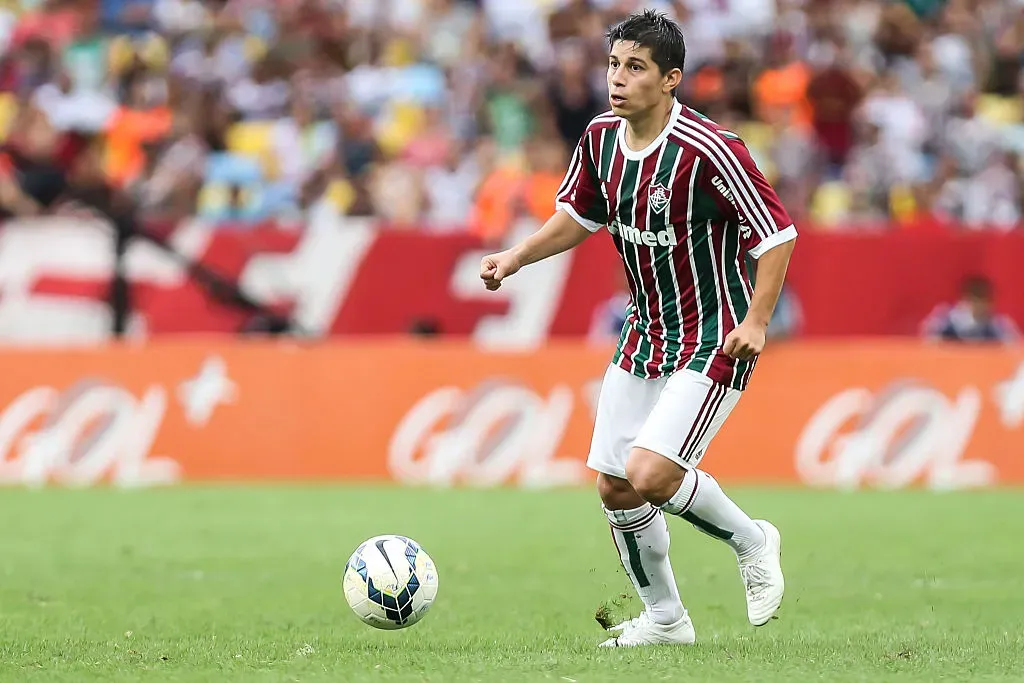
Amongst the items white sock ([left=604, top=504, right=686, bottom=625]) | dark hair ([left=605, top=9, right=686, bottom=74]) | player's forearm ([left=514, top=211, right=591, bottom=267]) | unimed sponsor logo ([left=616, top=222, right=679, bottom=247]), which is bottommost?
white sock ([left=604, top=504, right=686, bottom=625])

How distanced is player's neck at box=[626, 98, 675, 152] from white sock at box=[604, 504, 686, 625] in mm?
1462

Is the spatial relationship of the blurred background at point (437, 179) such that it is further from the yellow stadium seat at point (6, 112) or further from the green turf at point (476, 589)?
the green turf at point (476, 589)

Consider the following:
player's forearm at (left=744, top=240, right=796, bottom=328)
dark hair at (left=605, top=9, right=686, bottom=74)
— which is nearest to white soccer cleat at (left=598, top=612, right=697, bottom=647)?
player's forearm at (left=744, top=240, right=796, bottom=328)

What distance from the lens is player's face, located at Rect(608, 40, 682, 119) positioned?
21.4 ft

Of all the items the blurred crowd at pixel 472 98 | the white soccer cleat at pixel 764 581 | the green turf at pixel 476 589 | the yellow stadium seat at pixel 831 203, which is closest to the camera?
the green turf at pixel 476 589

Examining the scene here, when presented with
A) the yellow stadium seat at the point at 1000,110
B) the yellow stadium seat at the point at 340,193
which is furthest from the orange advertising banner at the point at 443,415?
the yellow stadium seat at the point at 1000,110

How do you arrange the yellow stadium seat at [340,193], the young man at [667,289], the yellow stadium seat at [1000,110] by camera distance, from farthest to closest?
the yellow stadium seat at [1000,110], the yellow stadium seat at [340,193], the young man at [667,289]

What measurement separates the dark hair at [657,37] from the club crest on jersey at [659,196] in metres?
0.44

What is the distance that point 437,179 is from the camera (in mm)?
18094

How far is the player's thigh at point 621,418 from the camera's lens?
678 centimetres

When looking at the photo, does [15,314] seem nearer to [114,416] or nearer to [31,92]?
[114,416]

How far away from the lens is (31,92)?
62.4 feet

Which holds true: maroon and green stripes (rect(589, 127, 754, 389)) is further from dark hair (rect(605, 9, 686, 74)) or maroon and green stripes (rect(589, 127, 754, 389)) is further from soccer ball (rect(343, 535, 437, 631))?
soccer ball (rect(343, 535, 437, 631))

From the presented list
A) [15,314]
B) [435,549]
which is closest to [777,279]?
[435,549]
